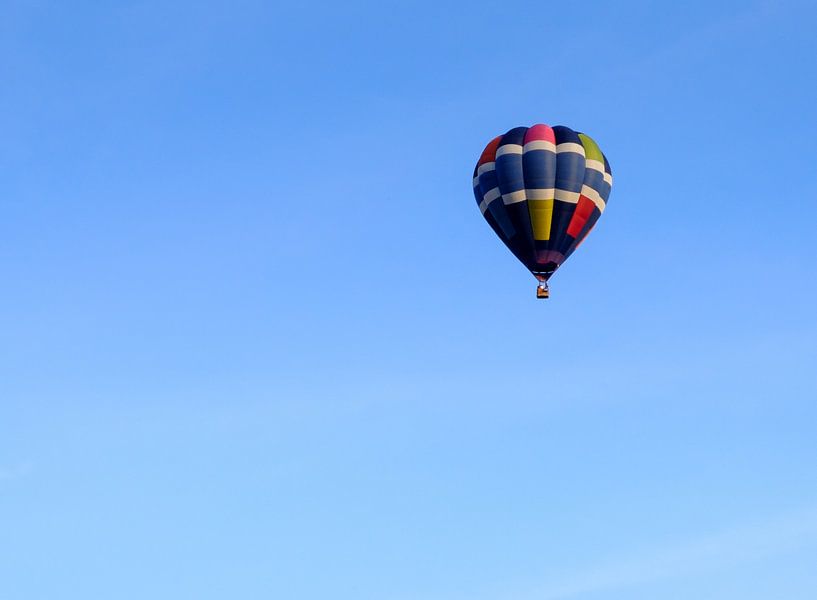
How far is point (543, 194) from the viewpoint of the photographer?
3533 inches

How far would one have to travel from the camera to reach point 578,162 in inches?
3575

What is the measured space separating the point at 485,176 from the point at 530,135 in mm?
3380

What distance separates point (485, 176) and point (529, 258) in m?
5.55

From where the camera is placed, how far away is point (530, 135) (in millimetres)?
91875

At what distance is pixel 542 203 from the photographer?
295 ft

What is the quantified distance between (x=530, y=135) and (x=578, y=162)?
3.19 m

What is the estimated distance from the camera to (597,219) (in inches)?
3652

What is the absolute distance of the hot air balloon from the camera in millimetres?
90000

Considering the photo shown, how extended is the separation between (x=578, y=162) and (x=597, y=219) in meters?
3.82

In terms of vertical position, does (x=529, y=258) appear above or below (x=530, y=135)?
below

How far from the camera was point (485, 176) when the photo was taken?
92438 mm

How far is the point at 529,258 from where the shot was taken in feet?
297

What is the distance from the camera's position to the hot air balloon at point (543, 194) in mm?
90000

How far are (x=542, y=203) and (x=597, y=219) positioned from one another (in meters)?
4.45
